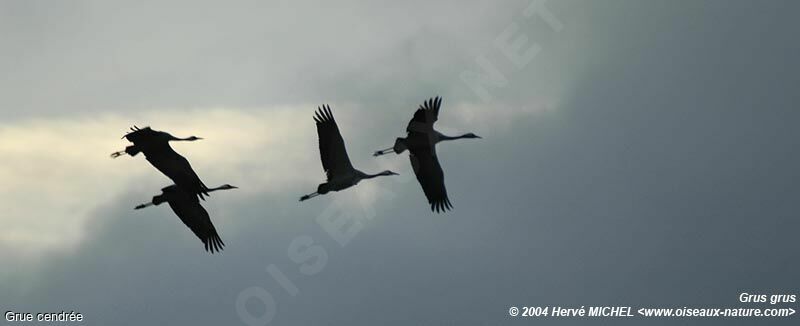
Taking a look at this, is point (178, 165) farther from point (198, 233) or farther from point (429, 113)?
point (429, 113)

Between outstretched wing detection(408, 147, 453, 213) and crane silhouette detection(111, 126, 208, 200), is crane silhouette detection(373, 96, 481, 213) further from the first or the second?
crane silhouette detection(111, 126, 208, 200)

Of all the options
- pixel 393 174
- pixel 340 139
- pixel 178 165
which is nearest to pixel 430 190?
pixel 393 174

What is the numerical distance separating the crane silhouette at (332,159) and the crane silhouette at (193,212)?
165 inches

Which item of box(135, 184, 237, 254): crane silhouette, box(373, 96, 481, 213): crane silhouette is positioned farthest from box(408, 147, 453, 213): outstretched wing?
box(135, 184, 237, 254): crane silhouette

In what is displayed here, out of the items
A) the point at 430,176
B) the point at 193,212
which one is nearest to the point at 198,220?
the point at 193,212

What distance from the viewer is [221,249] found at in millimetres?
65188

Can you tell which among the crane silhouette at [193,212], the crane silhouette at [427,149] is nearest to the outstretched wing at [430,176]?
the crane silhouette at [427,149]

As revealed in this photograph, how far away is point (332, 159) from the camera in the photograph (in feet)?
203

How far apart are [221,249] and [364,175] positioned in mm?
6198

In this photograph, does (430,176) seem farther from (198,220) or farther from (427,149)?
(198,220)

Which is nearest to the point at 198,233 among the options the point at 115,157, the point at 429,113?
the point at 115,157

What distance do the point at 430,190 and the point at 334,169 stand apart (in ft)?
16.0

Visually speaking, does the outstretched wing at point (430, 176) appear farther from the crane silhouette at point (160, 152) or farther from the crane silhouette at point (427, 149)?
the crane silhouette at point (160, 152)

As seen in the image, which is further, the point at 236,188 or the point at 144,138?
the point at 236,188
